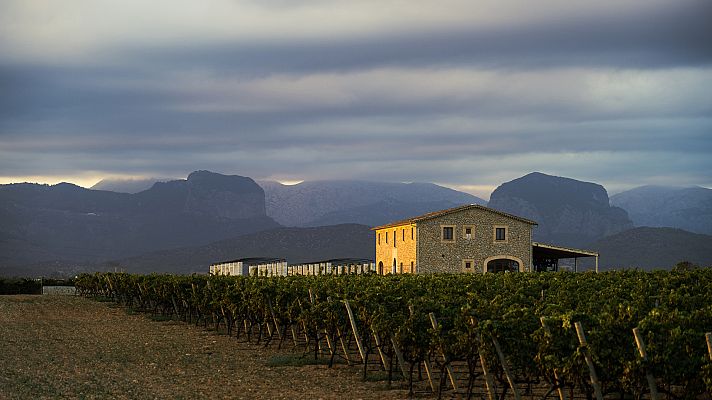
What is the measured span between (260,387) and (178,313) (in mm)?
26489

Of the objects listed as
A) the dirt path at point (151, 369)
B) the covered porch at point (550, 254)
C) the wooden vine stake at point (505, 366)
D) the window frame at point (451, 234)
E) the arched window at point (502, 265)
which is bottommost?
the dirt path at point (151, 369)

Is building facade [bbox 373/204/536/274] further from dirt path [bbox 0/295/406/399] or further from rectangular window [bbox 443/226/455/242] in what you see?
dirt path [bbox 0/295/406/399]

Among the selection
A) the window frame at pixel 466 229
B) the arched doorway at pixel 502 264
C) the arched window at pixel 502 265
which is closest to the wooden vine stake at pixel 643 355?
the window frame at pixel 466 229

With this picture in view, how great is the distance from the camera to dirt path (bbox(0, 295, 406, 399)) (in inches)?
820

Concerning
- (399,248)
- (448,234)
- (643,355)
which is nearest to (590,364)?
(643,355)

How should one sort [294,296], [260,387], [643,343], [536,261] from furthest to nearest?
[536,261] < [294,296] < [260,387] < [643,343]

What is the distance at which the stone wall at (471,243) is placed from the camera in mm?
67062

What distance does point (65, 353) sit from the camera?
29031mm

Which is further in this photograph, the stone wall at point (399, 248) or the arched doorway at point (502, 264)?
the arched doorway at point (502, 264)

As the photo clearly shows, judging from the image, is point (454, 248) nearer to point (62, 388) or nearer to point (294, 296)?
point (294, 296)

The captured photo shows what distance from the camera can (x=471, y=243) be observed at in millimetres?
68062

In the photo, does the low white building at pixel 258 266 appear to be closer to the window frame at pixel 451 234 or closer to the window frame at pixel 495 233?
the window frame at pixel 451 234

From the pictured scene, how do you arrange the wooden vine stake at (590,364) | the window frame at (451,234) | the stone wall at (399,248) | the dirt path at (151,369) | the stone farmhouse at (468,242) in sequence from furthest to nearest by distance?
the stone wall at (399,248)
the window frame at (451,234)
the stone farmhouse at (468,242)
the dirt path at (151,369)
the wooden vine stake at (590,364)

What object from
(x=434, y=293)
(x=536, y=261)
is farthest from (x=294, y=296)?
(x=536, y=261)
